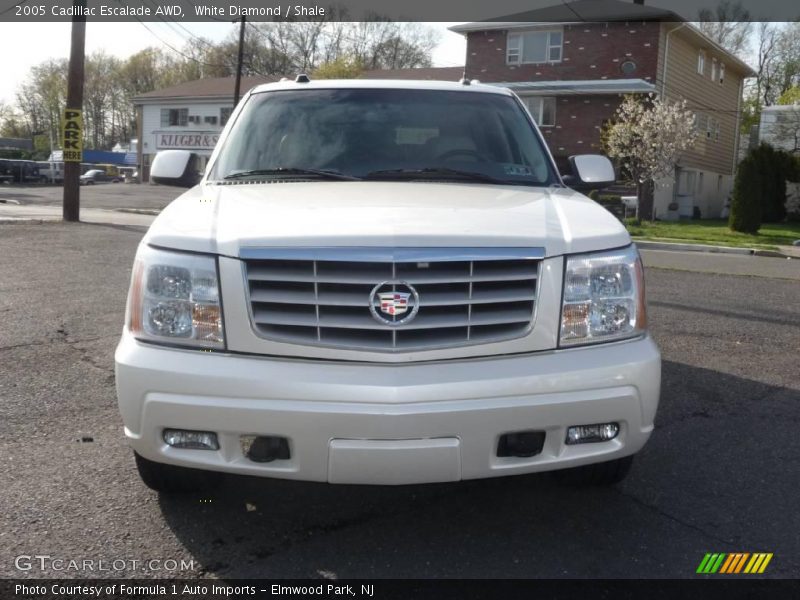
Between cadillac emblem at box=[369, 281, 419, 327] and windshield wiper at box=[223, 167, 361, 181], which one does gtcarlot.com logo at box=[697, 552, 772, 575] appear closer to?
cadillac emblem at box=[369, 281, 419, 327]

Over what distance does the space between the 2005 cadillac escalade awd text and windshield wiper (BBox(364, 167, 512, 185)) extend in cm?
81

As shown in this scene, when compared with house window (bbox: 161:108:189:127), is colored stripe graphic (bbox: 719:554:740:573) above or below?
below

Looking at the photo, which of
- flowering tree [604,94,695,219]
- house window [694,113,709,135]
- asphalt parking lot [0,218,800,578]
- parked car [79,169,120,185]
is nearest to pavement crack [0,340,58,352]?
asphalt parking lot [0,218,800,578]

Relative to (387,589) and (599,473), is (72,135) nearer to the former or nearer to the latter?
(599,473)

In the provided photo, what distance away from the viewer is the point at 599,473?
347 centimetres

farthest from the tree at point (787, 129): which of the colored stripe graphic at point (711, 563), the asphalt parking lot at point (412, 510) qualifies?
the colored stripe graphic at point (711, 563)

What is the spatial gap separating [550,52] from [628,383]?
1328 inches

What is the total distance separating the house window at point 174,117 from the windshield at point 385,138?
54096 millimetres

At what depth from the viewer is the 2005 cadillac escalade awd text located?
267 cm

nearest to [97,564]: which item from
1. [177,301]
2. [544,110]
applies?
[177,301]

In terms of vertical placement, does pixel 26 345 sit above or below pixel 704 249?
below

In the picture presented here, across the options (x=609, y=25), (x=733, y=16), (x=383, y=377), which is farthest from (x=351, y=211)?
(x=733, y=16)

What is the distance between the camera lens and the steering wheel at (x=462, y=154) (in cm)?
420

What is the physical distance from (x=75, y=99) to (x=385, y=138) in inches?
663
